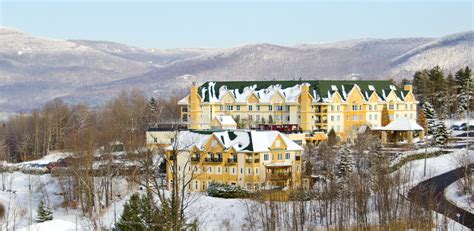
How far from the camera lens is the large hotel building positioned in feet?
209

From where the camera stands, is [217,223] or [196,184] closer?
[217,223]

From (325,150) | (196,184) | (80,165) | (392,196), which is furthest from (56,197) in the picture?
(392,196)

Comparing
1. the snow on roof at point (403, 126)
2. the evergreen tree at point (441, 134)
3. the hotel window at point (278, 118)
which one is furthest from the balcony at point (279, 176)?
the hotel window at point (278, 118)

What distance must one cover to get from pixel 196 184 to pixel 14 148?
3227cm

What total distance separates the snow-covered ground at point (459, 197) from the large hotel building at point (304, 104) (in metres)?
21.5

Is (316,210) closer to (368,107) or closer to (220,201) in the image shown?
(220,201)

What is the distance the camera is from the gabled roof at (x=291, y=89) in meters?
64.9

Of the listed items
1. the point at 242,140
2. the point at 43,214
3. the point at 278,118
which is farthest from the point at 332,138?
the point at 43,214

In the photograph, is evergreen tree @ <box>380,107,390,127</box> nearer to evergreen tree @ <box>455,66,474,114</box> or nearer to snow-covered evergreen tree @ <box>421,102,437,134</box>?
snow-covered evergreen tree @ <box>421,102,437,134</box>

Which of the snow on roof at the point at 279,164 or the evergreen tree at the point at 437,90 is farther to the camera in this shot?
the evergreen tree at the point at 437,90

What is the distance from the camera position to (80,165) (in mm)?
46438

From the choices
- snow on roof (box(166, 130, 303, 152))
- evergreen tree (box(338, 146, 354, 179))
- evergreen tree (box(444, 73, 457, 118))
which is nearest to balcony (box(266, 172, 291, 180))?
snow on roof (box(166, 130, 303, 152))

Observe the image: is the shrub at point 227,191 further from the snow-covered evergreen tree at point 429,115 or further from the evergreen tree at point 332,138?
the snow-covered evergreen tree at point 429,115

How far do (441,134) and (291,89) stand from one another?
1570cm
